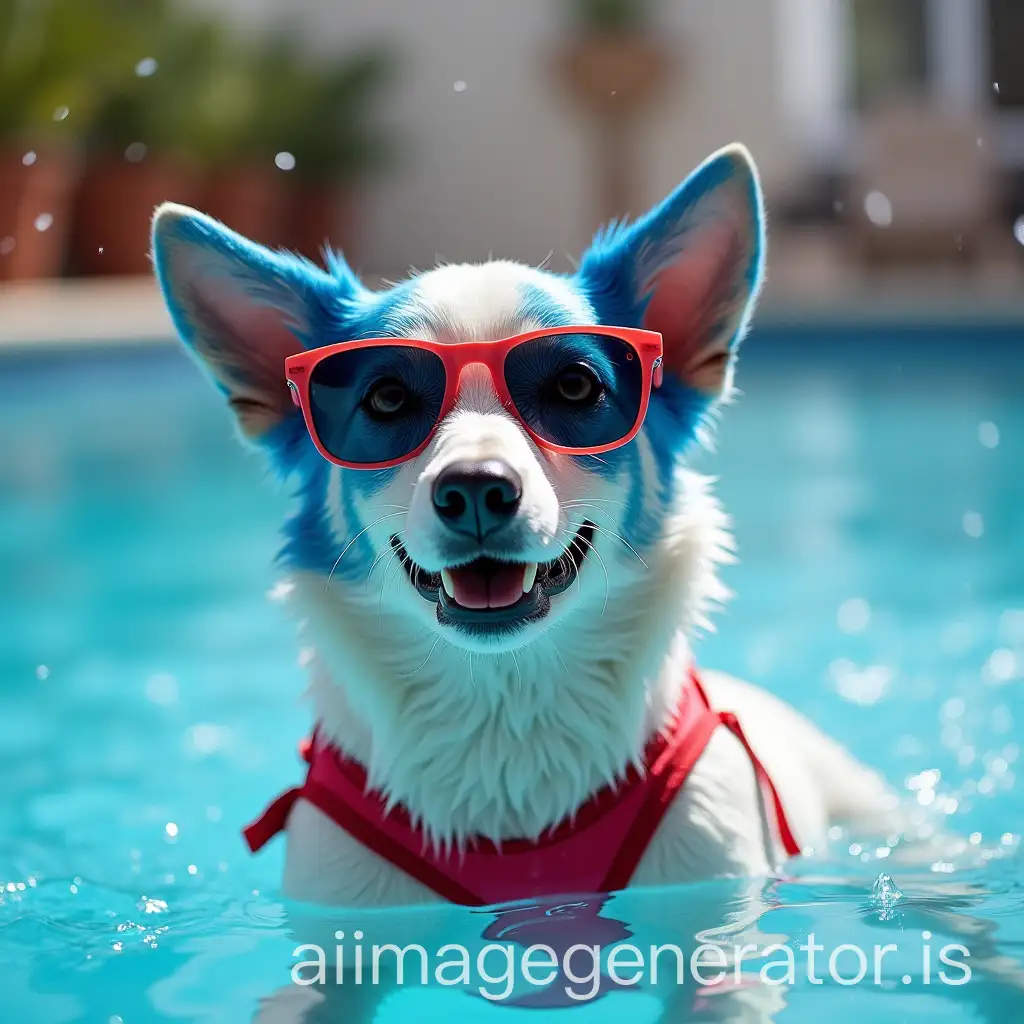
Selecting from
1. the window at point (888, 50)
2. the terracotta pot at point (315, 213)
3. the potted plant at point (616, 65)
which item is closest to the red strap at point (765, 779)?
the potted plant at point (616, 65)

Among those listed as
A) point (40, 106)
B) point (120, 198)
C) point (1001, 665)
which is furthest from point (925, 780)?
point (120, 198)

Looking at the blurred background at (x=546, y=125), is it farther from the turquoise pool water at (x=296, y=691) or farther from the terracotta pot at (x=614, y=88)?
the turquoise pool water at (x=296, y=691)

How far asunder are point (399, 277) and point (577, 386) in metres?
0.59

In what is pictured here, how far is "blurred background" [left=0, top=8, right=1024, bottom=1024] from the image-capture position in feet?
9.64

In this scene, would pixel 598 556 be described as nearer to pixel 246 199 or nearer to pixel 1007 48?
pixel 246 199

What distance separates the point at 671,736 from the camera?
2.34m

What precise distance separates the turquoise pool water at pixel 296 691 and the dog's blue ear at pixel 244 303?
0.80 meters

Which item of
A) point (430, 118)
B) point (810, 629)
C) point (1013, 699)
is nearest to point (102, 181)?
point (430, 118)

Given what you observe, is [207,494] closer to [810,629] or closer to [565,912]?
[810,629]

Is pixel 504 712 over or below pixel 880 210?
below

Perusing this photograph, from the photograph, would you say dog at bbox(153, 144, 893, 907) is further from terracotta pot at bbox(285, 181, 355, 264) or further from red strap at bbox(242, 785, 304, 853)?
terracotta pot at bbox(285, 181, 355, 264)

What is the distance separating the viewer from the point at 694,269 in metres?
2.35

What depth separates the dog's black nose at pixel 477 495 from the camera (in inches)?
75.4

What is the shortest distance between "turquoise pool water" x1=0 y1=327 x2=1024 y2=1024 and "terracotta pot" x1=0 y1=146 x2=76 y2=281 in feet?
7.31
